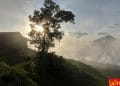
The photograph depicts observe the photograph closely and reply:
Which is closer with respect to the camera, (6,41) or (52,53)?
(52,53)

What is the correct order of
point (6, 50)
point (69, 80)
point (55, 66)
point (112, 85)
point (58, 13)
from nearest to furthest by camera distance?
point (112, 85) < point (58, 13) < point (55, 66) < point (69, 80) < point (6, 50)

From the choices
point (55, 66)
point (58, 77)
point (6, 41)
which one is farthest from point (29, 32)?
point (6, 41)

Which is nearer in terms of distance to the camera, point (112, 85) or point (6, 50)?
point (112, 85)

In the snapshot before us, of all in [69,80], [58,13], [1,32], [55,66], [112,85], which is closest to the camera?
[112,85]

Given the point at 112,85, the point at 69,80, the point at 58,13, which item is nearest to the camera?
the point at 112,85

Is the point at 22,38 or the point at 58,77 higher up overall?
the point at 22,38

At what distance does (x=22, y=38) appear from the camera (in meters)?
147

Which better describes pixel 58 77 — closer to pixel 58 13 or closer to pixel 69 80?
pixel 69 80

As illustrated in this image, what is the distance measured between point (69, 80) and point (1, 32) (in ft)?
193

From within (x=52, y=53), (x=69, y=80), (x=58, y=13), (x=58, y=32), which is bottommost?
(x=69, y=80)

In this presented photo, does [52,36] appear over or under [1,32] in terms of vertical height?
under

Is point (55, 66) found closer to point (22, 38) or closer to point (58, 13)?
point (58, 13)

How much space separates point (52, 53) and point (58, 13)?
11.1m

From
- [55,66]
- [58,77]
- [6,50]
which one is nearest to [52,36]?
Result: [55,66]
